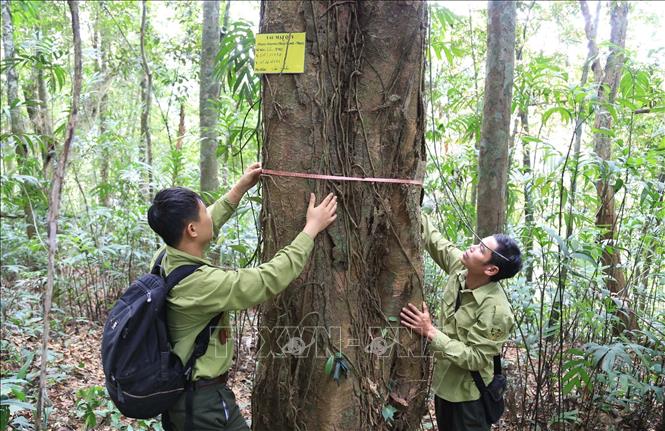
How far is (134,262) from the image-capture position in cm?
634

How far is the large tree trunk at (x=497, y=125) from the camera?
11.7 ft

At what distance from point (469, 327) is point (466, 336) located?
0.19 feet

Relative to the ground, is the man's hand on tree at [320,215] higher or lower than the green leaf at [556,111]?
lower

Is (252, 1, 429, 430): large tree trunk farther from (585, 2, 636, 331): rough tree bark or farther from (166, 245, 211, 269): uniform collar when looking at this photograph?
(585, 2, 636, 331): rough tree bark

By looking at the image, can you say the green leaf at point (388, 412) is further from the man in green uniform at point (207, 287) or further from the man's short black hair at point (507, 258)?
the man's short black hair at point (507, 258)

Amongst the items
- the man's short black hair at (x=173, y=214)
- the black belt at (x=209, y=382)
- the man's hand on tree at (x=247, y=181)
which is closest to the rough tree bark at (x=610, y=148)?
the man's hand on tree at (x=247, y=181)

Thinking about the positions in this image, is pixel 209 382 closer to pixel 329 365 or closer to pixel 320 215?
pixel 329 365

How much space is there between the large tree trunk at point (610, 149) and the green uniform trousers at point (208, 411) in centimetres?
263

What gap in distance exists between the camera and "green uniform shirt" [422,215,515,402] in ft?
8.08

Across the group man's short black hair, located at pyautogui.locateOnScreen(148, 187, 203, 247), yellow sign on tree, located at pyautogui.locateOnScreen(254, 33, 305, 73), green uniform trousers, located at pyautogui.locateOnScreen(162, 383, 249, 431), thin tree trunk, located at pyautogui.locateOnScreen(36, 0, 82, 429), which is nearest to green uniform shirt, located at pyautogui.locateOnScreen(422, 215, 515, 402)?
green uniform trousers, located at pyautogui.locateOnScreen(162, 383, 249, 431)

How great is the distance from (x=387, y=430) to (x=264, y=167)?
1.47 metres

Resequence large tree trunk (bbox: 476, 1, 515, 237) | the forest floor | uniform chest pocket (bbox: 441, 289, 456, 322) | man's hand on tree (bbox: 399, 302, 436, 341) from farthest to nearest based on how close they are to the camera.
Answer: large tree trunk (bbox: 476, 1, 515, 237) < the forest floor < uniform chest pocket (bbox: 441, 289, 456, 322) < man's hand on tree (bbox: 399, 302, 436, 341)

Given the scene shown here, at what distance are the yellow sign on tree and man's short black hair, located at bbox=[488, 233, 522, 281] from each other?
1394mm

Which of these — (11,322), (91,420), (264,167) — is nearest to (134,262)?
(11,322)
